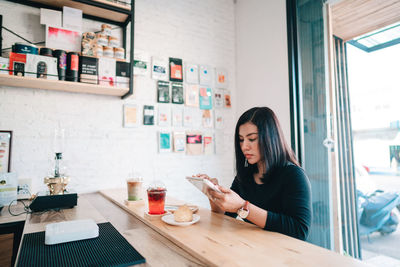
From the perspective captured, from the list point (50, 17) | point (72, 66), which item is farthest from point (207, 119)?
point (50, 17)

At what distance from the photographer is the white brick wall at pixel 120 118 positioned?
6.56 ft

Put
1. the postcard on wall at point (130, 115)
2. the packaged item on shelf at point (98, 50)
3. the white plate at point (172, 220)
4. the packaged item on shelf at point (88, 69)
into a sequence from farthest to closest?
the postcard on wall at point (130, 115)
the packaged item on shelf at point (98, 50)
the packaged item on shelf at point (88, 69)
the white plate at point (172, 220)

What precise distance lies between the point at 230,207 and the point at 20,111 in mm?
1836

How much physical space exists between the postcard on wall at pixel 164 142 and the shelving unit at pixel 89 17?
54 centimetres

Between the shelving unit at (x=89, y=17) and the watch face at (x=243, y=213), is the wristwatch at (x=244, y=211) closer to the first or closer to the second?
the watch face at (x=243, y=213)

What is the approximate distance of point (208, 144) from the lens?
9.43 ft

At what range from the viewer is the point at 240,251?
0.81m

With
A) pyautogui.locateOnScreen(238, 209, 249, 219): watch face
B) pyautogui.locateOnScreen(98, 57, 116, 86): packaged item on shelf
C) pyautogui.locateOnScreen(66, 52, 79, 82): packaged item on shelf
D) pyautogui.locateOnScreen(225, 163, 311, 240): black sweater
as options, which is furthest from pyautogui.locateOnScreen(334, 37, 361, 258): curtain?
pyautogui.locateOnScreen(66, 52, 79, 82): packaged item on shelf

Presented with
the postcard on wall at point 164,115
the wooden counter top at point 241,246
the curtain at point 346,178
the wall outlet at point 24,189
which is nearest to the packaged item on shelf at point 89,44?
the postcard on wall at point 164,115

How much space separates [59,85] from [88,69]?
25cm

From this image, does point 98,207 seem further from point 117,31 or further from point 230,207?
point 117,31

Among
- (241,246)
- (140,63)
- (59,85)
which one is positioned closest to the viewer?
(241,246)

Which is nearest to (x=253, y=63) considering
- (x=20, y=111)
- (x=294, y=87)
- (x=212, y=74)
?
(x=212, y=74)

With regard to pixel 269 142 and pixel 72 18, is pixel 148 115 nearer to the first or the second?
pixel 72 18
